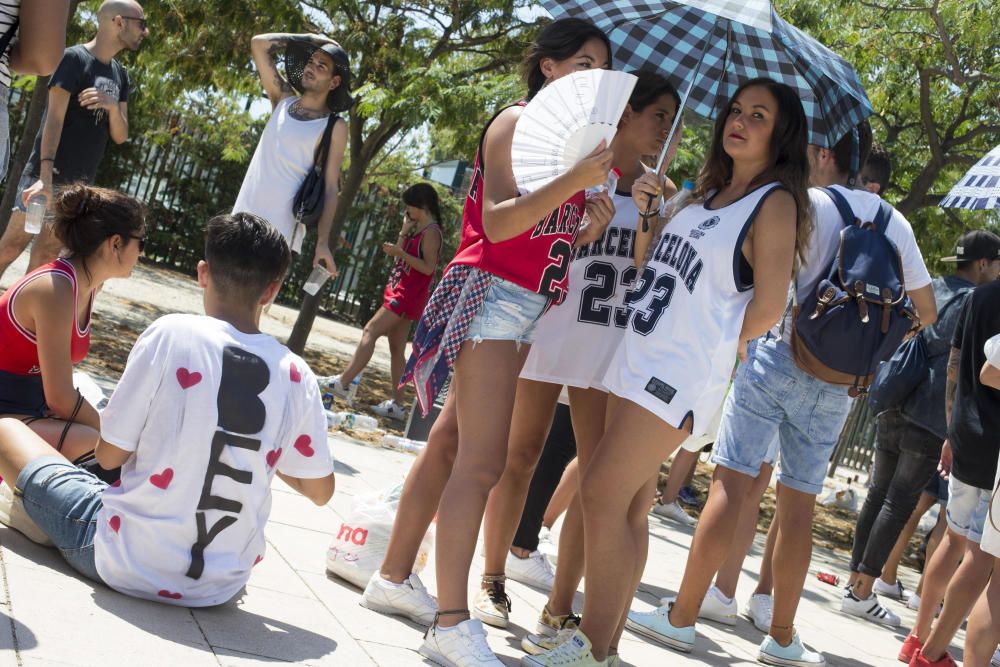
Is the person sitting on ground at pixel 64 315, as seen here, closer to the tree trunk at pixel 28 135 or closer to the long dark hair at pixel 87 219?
the long dark hair at pixel 87 219

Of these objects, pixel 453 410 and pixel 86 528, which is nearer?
pixel 86 528

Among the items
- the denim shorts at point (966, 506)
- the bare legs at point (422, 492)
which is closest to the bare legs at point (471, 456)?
the bare legs at point (422, 492)

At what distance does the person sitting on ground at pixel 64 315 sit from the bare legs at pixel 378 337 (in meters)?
5.12

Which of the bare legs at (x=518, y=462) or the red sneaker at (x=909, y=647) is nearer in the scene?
the bare legs at (x=518, y=462)

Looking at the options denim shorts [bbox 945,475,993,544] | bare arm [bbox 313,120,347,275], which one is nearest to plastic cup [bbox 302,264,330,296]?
bare arm [bbox 313,120,347,275]

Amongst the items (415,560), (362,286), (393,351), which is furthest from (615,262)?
(362,286)

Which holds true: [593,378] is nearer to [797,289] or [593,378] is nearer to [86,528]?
[797,289]

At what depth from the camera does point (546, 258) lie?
3.50 meters

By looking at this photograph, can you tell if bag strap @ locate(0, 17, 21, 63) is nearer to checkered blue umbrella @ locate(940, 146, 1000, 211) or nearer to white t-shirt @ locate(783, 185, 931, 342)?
white t-shirt @ locate(783, 185, 931, 342)

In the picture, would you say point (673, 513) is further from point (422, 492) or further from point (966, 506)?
point (422, 492)

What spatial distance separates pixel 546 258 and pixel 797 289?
54.8 inches

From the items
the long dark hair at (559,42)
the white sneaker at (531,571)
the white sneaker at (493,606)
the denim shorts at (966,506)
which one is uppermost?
the long dark hair at (559,42)

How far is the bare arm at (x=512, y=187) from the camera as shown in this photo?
3.26m

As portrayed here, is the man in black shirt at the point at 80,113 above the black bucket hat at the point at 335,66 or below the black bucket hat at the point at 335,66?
below
